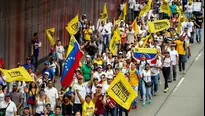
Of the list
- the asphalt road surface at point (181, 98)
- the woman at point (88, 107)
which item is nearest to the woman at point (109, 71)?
the asphalt road surface at point (181, 98)

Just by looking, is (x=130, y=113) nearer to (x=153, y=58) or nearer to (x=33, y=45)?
(x=153, y=58)

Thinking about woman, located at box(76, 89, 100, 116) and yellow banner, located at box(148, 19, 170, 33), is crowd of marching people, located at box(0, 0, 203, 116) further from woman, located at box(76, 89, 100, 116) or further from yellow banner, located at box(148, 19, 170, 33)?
yellow banner, located at box(148, 19, 170, 33)

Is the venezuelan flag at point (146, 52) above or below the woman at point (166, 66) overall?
above

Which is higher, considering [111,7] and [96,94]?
[111,7]

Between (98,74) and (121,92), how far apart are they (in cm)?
255

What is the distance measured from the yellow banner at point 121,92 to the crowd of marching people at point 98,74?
0.22m

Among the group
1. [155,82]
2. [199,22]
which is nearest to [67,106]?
[155,82]

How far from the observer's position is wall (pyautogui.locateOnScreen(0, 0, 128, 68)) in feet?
85.7

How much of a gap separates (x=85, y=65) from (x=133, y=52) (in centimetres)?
235

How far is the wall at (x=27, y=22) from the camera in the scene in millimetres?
26125

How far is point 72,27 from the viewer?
93.5 feet

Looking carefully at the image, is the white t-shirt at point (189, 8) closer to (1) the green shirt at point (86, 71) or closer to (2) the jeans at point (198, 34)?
(2) the jeans at point (198, 34)

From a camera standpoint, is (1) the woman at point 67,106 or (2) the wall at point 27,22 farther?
(2) the wall at point 27,22

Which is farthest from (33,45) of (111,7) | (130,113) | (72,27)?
(111,7)
